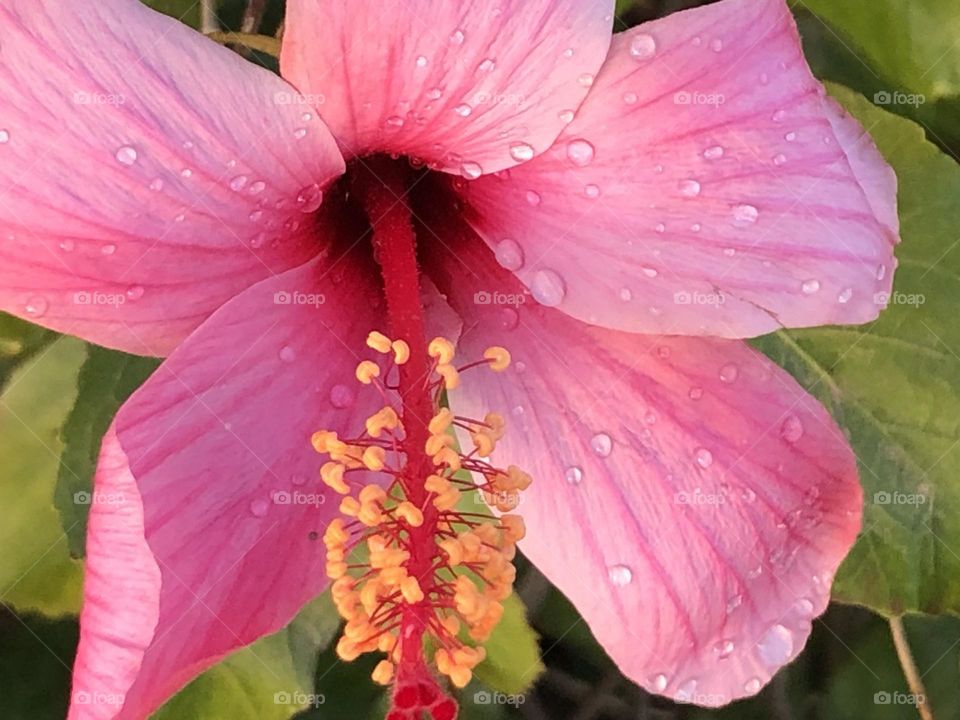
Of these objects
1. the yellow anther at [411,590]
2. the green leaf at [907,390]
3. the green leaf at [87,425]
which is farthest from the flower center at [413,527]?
the green leaf at [907,390]

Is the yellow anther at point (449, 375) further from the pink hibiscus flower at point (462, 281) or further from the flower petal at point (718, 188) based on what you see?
the flower petal at point (718, 188)

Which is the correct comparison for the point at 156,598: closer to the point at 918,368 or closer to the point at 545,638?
the point at 918,368

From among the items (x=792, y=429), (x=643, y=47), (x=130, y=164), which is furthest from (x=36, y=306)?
(x=792, y=429)

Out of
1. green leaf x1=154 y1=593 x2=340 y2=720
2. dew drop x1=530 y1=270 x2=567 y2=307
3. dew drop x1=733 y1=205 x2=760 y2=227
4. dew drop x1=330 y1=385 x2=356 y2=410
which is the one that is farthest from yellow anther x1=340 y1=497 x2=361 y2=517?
green leaf x1=154 y1=593 x2=340 y2=720

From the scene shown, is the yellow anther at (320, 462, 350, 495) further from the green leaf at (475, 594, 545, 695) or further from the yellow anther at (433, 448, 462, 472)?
the green leaf at (475, 594, 545, 695)

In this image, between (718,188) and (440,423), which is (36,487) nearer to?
(440,423)

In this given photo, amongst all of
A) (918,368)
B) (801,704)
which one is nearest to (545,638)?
(801,704)
